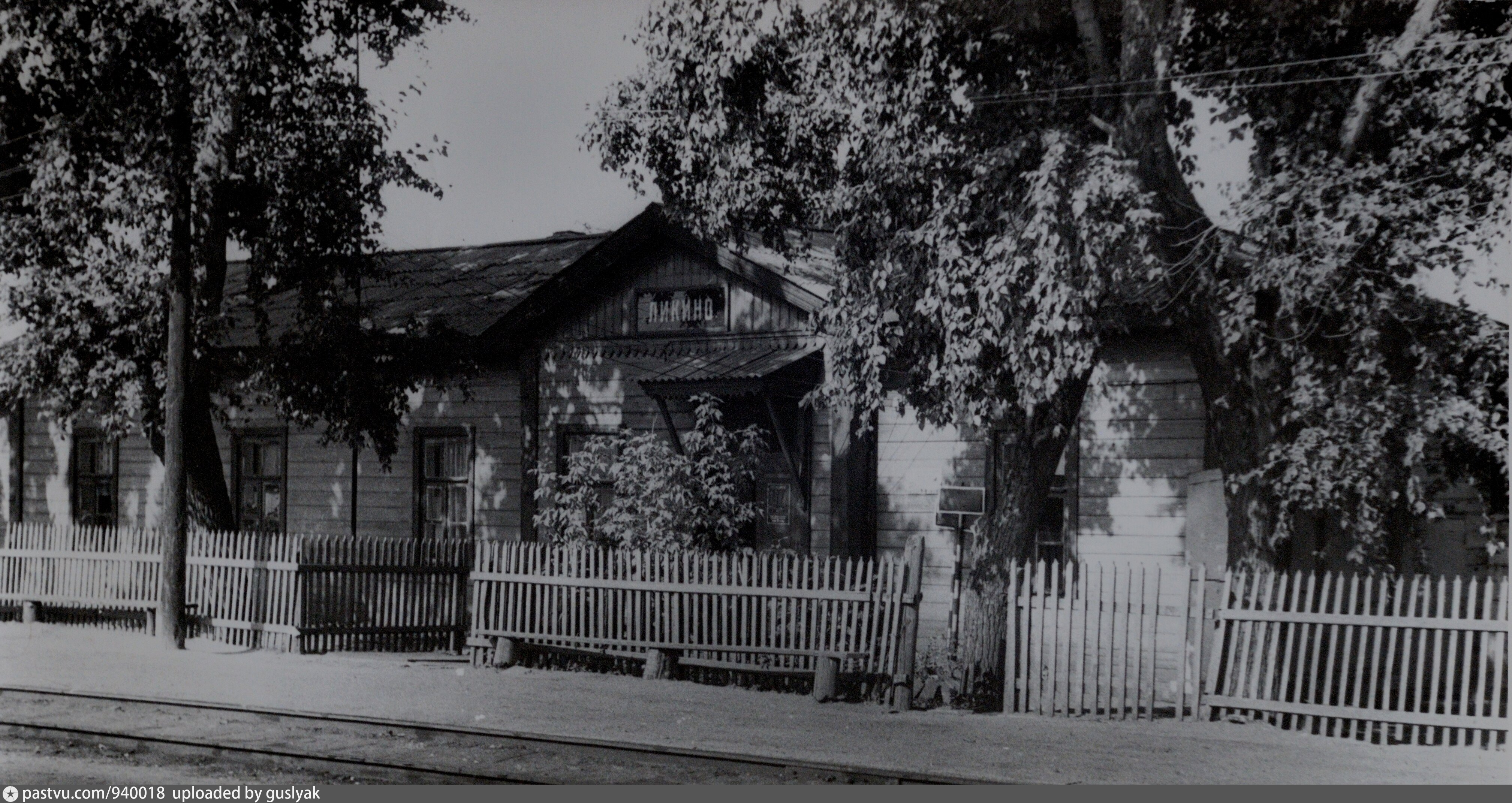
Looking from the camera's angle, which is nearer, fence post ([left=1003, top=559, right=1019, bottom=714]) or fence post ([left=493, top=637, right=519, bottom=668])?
fence post ([left=1003, top=559, right=1019, bottom=714])

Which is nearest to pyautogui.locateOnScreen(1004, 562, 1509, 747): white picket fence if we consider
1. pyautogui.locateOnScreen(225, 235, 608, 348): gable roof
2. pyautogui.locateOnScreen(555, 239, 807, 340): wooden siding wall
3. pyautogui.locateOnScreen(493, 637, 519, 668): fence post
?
pyautogui.locateOnScreen(493, 637, 519, 668): fence post

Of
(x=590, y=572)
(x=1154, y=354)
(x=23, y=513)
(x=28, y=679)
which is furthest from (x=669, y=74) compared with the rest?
(x=23, y=513)

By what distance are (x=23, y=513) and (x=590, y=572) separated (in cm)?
1402

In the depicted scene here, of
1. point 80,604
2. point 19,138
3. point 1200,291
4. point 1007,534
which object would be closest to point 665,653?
point 1007,534

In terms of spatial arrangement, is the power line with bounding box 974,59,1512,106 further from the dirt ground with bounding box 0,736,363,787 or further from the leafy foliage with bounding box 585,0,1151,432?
the dirt ground with bounding box 0,736,363,787

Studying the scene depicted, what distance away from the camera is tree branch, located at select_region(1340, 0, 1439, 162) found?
376 inches

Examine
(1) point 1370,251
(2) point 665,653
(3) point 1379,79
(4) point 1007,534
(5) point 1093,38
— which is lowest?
(2) point 665,653

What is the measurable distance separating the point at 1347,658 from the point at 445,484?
12.0 m

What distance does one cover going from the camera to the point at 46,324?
14.9m

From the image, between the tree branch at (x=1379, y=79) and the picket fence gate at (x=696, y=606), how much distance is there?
15.2 ft

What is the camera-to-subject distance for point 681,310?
51.6 feet

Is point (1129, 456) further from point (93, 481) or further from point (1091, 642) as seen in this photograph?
point (93, 481)

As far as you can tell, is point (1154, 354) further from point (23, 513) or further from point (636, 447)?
point (23, 513)

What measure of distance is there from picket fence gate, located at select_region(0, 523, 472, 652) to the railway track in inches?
119
